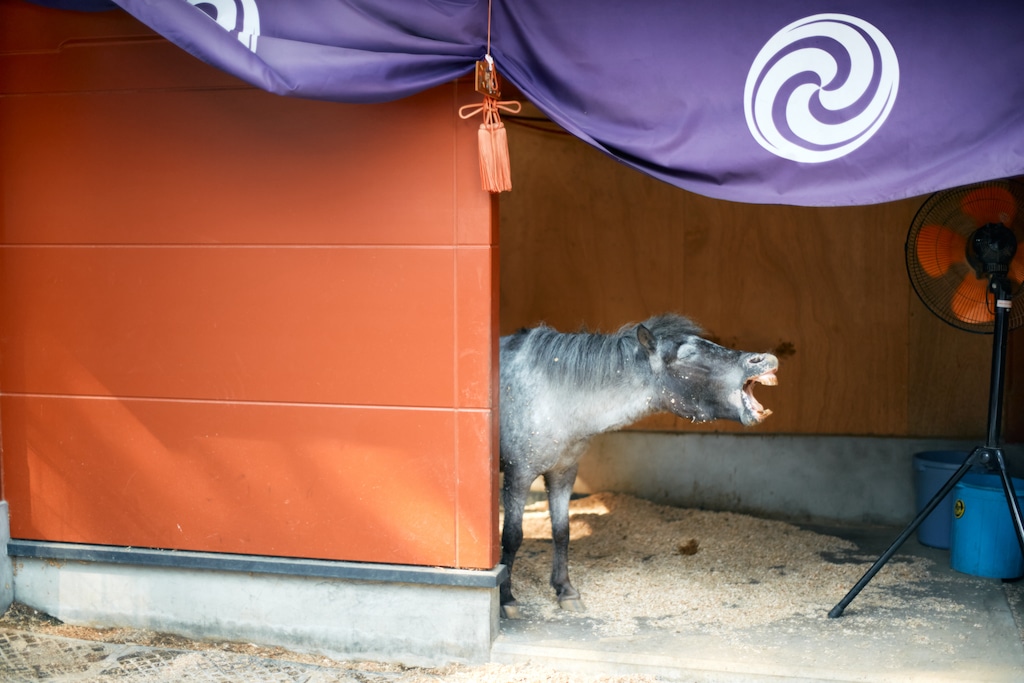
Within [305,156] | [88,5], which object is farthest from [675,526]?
[88,5]

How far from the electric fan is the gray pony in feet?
2.92

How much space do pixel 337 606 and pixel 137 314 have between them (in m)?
1.49

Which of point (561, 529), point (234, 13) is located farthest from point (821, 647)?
point (234, 13)

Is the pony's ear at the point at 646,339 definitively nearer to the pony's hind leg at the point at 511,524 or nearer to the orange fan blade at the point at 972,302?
the pony's hind leg at the point at 511,524

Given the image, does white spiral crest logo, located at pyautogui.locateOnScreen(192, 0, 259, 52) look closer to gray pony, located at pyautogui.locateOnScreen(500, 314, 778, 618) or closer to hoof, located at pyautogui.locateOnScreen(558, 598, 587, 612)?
gray pony, located at pyautogui.locateOnScreen(500, 314, 778, 618)

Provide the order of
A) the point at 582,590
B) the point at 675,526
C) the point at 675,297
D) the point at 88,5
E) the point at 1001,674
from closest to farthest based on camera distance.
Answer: the point at 1001,674 → the point at 88,5 → the point at 582,590 → the point at 675,526 → the point at 675,297

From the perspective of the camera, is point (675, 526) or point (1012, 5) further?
point (675, 526)

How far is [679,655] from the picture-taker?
12.2 feet

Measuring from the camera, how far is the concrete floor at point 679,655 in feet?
11.8

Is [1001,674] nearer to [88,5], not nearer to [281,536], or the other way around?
[281,536]

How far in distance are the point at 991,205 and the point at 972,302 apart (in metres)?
0.40

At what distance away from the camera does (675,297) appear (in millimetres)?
6105

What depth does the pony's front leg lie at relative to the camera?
435 cm

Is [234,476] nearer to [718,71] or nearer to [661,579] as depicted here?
[661,579]
